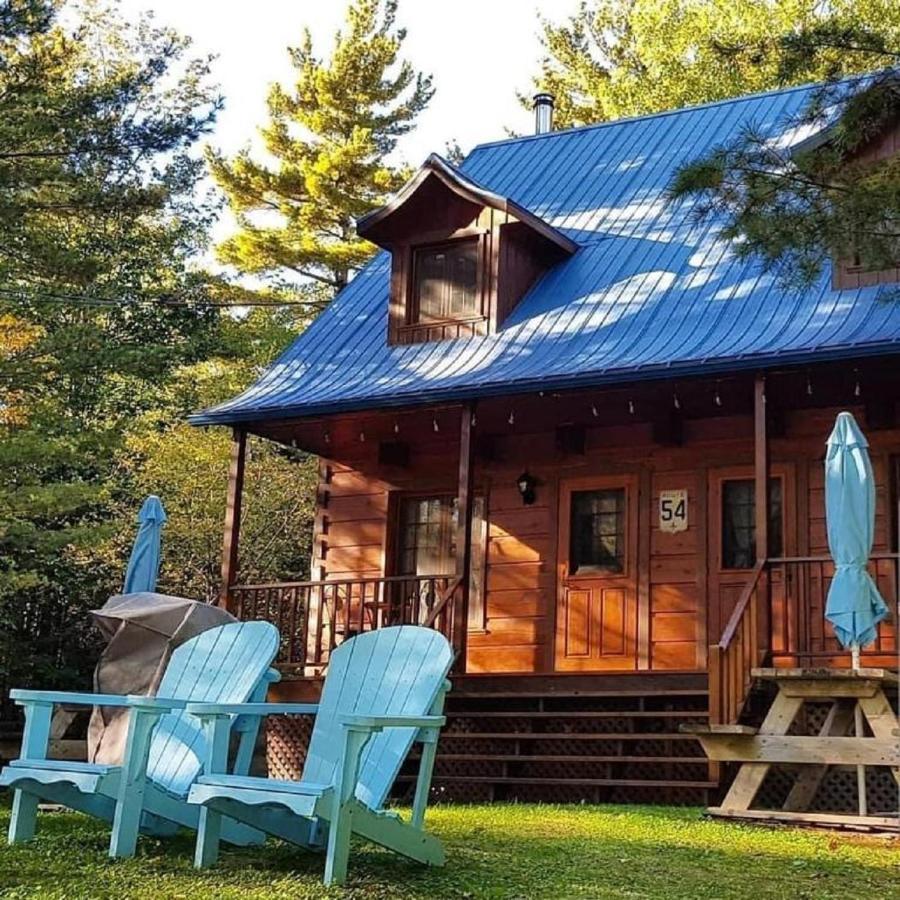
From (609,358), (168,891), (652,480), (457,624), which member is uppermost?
(609,358)

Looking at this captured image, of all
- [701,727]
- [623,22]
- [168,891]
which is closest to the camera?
[168,891]

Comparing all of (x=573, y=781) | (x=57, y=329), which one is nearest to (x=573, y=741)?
(x=573, y=781)

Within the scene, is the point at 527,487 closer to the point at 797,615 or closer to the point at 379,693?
the point at 797,615

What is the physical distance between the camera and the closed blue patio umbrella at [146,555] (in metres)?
11.2

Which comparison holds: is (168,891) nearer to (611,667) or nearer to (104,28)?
(611,667)

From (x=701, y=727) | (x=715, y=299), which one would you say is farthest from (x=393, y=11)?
(x=701, y=727)

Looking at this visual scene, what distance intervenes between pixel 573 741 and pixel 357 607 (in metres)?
3.12

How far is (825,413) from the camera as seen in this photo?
11.2 meters

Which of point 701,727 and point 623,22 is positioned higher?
point 623,22

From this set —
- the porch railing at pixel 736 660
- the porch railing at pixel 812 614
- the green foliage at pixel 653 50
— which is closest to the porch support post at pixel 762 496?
the porch railing at pixel 736 660

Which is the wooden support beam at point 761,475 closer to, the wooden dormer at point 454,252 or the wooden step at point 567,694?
the wooden step at point 567,694

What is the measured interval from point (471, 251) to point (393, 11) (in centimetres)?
1555

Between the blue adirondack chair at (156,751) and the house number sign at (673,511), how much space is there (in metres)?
6.00

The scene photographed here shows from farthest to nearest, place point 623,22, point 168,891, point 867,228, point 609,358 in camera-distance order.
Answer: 1. point 623,22
2. point 609,358
3. point 867,228
4. point 168,891
